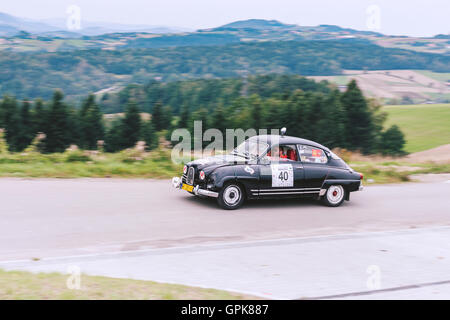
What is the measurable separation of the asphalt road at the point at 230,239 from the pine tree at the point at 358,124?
228 feet

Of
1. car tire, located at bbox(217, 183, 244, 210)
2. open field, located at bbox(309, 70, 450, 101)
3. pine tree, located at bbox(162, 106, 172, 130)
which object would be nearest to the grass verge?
car tire, located at bbox(217, 183, 244, 210)

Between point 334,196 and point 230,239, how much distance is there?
4.04m

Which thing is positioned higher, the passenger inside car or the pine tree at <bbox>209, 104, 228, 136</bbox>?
the passenger inside car

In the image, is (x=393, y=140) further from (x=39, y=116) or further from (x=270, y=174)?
(x=270, y=174)

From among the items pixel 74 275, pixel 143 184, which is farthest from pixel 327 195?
pixel 74 275

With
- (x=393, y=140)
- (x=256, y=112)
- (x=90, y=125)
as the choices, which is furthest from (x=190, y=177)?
(x=393, y=140)

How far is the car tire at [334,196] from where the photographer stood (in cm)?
1152

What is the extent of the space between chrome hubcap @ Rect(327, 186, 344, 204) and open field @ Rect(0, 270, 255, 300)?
6.44 m

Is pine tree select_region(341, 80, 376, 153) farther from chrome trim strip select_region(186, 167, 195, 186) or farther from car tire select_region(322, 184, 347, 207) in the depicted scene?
chrome trim strip select_region(186, 167, 195, 186)

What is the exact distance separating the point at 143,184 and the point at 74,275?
7364 millimetres

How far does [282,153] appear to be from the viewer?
1110 centimetres

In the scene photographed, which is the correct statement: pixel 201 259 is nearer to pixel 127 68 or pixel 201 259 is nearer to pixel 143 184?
pixel 143 184

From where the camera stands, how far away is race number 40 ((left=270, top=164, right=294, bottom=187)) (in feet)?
35.7
